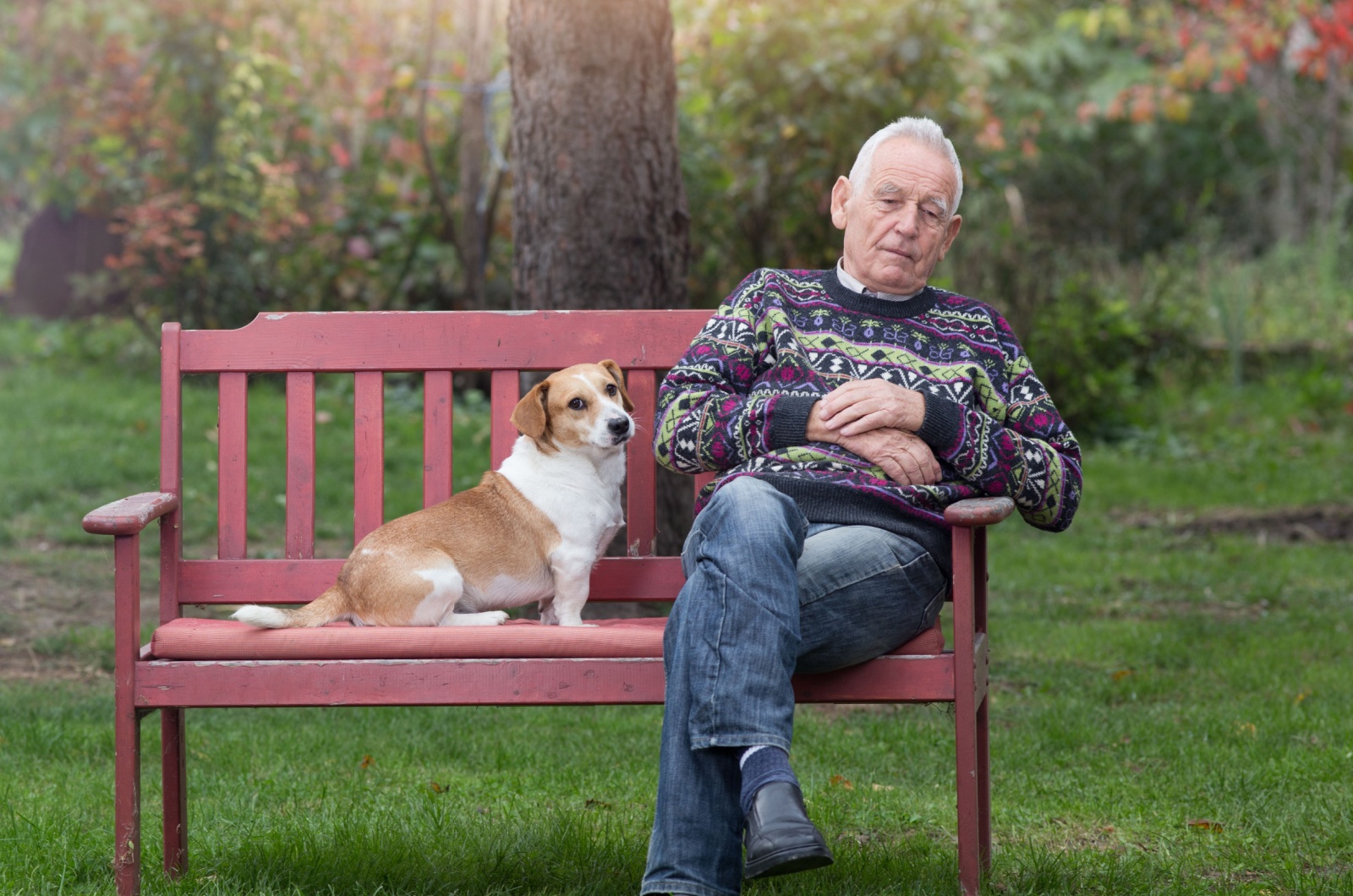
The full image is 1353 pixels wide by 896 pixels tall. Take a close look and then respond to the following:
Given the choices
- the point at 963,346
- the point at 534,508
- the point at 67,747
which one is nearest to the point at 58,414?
the point at 67,747

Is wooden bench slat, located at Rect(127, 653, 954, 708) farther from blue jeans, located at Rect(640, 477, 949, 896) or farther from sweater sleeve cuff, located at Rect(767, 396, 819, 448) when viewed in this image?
sweater sleeve cuff, located at Rect(767, 396, 819, 448)

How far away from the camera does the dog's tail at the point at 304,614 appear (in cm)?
279

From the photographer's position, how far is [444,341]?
3.30 metres

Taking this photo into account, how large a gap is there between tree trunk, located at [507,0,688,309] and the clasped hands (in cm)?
184

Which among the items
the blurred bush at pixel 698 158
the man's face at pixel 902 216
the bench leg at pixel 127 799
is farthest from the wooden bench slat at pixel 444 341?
the blurred bush at pixel 698 158

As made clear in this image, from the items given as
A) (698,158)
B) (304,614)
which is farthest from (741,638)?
(698,158)

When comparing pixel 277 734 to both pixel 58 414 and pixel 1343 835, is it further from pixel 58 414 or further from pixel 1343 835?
pixel 58 414

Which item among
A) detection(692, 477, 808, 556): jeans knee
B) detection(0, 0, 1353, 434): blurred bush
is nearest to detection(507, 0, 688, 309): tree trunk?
detection(692, 477, 808, 556): jeans knee

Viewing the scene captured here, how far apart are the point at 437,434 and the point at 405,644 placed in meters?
0.74

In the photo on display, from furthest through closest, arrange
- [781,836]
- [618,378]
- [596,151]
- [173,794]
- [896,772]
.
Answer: [596,151] → [896,772] → [618,378] → [173,794] → [781,836]

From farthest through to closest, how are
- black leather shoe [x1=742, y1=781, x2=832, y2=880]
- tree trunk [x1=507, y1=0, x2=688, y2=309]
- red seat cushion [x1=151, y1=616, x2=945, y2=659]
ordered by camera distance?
tree trunk [x1=507, y1=0, x2=688, y2=309] → red seat cushion [x1=151, y1=616, x2=945, y2=659] → black leather shoe [x1=742, y1=781, x2=832, y2=880]

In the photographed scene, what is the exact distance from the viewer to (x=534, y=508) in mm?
3156

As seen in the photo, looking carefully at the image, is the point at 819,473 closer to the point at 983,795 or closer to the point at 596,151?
the point at 983,795

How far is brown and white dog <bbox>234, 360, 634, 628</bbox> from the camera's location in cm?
300
